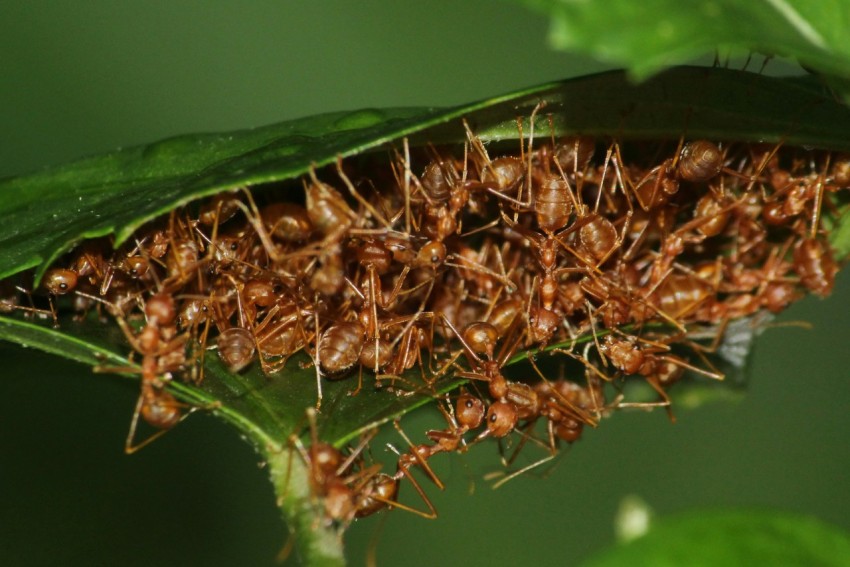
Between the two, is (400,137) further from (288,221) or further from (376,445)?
(376,445)

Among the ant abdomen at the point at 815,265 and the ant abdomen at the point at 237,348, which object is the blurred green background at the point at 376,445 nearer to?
the ant abdomen at the point at 815,265

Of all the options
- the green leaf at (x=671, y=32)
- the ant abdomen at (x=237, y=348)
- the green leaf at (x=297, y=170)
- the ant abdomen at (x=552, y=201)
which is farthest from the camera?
the ant abdomen at (x=552, y=201)

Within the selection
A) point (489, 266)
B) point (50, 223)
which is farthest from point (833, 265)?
point (50, 223)

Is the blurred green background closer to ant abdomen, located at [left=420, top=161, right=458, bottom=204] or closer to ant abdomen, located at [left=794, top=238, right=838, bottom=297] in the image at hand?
ant abdomen, located at [left=794, top=238, right=838, bottom=297]

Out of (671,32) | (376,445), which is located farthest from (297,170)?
(376,445)

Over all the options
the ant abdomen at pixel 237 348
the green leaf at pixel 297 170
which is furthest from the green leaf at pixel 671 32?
the ant abdomen at pixel 237 348

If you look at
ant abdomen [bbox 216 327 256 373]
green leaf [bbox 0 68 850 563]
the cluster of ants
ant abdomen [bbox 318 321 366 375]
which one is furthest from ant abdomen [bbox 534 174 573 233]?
ant abdomen [bbox 216 327 256 373]

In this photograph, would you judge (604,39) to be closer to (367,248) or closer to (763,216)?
(367,248)
